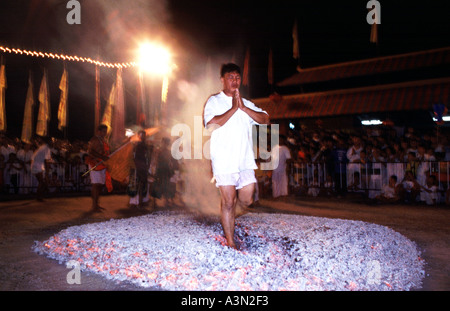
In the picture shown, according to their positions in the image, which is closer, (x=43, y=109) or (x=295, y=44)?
(x=295, y=44)

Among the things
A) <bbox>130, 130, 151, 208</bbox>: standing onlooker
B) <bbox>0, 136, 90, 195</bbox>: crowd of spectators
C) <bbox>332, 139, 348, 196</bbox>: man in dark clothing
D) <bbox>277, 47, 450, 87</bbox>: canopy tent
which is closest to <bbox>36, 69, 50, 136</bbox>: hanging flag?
<bbox>0, 136, 90, 195</bbox>: crowd of spectators

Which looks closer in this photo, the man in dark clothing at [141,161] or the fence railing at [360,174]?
the man in dark clothing at [141,161]

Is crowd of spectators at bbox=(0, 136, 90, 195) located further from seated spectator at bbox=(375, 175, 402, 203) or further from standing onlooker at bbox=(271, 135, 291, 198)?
seated spectator at bbox=(375, 175, 402, 203)

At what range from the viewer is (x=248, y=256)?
145 inches

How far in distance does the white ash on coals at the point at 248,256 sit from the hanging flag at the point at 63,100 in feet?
60.2

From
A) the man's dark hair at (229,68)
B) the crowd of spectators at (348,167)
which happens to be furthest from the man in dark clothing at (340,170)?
the man's dark hair at (229,68)

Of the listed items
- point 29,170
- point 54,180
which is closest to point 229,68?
point 54,180

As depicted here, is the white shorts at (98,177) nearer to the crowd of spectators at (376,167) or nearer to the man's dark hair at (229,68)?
the man's dark hair at (229,68)

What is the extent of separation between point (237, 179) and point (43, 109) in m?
20.8

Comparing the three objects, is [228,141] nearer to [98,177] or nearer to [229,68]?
[229,68]

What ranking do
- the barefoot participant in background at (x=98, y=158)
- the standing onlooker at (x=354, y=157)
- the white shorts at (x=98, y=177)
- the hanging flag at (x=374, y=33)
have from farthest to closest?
the hanging flag at (x=374, y=33)
the standing onlooker at (x=354, y=157)
the white shorts at (x=98, y=177)
the barefoot participant in background at (x=98, y=158)

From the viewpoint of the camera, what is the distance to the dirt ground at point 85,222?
3332 millimetres

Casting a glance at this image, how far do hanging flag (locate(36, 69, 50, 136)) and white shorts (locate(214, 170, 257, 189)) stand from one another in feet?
66.5
